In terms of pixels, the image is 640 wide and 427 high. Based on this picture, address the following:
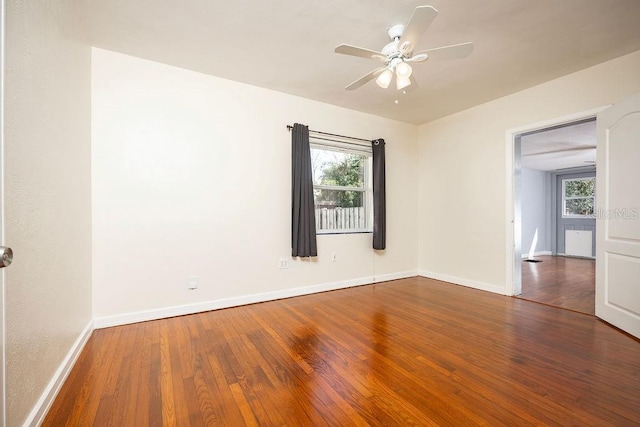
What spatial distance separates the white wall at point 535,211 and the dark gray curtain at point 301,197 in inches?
263

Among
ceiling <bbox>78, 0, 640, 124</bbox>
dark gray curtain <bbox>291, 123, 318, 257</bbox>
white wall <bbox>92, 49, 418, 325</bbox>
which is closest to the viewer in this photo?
ceiling <bbox>78, 0, 640, 124</bbox>

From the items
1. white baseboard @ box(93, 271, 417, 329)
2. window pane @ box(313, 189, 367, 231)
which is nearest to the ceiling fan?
window pane @ box(313, 189, 367, 231)

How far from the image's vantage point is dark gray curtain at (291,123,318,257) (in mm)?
3482

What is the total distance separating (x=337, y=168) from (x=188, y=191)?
2.09 m

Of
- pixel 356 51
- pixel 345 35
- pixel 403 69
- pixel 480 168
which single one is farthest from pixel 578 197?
pixel 356 51

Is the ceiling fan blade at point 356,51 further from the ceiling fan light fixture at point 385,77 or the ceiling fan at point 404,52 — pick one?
the ceiling fan light fixture at point 385,77

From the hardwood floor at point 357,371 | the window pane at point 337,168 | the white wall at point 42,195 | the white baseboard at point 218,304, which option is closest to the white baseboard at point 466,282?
the hardwood floor at point 357,371

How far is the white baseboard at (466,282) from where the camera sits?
12.1 ft

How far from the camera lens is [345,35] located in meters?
2.36

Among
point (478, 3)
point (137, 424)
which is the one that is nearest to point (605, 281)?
point (478, 3)

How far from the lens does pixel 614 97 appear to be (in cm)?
275

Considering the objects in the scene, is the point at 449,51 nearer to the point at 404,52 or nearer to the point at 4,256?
the point at 404,52

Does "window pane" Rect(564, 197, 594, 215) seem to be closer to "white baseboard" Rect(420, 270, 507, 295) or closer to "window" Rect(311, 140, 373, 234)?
"white baseboard" Rect(420, 270, 507, 295)

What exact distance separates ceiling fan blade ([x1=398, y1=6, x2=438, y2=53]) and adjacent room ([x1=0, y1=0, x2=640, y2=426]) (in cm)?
2
